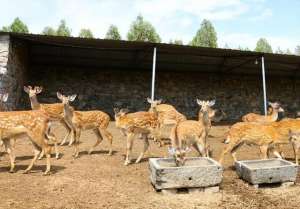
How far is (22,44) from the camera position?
16828 millimetres

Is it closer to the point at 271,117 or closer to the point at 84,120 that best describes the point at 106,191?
the point at 84,120

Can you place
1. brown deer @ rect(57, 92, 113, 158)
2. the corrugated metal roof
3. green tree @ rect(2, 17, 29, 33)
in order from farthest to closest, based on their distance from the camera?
green tree @ rect(2, 17, 29, 33), the corrugated metal roof, brown deer @ rect(57, 92, 113, 158)

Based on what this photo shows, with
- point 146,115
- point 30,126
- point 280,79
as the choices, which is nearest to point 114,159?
point 146,115

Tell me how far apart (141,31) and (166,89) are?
69.9 ft

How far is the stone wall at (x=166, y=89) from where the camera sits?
64.1 ft

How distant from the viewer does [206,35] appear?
4344 cm

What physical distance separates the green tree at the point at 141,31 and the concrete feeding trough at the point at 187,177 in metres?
33.6

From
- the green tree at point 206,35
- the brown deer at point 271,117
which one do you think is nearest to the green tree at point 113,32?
the green tree at point 206,35

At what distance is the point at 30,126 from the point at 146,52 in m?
10.5

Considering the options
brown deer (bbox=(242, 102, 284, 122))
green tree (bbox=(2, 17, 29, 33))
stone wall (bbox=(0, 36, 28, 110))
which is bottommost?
brown deer (bbox=(242, 102, 284, 122))

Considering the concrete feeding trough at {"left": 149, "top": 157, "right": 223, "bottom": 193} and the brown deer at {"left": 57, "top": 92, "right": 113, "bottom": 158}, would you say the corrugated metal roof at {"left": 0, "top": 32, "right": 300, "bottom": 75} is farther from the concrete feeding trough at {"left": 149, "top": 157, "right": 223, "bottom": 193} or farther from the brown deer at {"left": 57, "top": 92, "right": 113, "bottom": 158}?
the concrete feeding trough at {"left": 149, "top": 157, "right": 223, "bottom": 193}

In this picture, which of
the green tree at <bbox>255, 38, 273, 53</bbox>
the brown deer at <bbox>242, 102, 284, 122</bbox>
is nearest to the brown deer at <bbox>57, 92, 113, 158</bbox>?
the brown deer at <bbox>242, 102, 284, 122</bbox>

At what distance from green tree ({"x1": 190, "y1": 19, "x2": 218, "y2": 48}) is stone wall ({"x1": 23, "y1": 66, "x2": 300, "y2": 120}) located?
19994 millimetres

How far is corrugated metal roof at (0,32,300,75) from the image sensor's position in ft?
53.3
